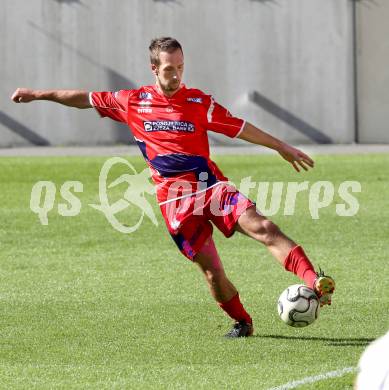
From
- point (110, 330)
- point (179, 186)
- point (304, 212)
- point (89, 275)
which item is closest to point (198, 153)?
point (179, 186)

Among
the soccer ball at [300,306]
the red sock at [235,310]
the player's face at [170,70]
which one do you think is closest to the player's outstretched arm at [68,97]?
the player's face at [170,70]

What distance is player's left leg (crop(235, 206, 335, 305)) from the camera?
26.2ft

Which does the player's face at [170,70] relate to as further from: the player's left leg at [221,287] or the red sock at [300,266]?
the red sock at [300,266]

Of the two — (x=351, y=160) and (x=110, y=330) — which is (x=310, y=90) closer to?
(x=351, y=160)

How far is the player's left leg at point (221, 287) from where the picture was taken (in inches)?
339

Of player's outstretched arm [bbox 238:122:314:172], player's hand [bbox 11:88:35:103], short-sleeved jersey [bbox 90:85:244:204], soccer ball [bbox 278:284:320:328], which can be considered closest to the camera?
soccer ball [bbox 278:284:320:328]

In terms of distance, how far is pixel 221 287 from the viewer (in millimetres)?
8656

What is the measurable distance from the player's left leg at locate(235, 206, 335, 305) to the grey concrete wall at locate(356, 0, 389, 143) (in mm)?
20575

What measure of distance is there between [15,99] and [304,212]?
7848 mm

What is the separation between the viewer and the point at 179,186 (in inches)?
340

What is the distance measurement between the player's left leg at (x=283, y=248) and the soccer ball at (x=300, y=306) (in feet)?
0.18

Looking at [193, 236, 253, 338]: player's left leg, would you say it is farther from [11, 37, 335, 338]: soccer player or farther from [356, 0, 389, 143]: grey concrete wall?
[356, 0, 389, 143]: grey concrete wall

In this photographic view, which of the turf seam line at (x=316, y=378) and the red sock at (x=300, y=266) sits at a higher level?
the red sock at (x=300, y=266)

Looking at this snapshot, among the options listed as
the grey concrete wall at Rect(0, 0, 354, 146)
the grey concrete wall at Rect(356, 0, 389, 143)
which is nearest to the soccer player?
A: the grey concrete wall at Rect(0, 0, 354, 146)
